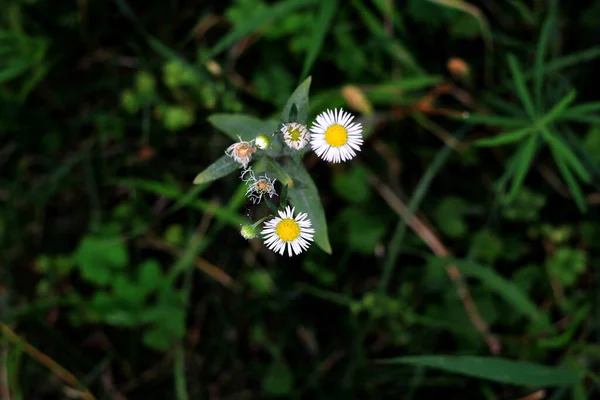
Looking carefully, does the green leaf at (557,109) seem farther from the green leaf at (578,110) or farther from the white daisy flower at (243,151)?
the white daisy flower at (243,151)

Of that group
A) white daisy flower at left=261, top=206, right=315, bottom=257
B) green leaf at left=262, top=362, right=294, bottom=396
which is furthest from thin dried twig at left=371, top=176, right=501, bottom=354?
white daisy flower at left=261, top=206, right=315, bottom=257

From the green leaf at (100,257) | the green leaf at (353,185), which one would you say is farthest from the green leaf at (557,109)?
the green leaf at (100,257)

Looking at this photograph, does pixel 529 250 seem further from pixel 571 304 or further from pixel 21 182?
pixel 21 182

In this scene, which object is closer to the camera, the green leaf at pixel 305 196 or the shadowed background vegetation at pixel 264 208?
the green leaf at pixel 305 196

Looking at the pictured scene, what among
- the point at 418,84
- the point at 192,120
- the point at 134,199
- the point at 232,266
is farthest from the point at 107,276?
the point at 418,84

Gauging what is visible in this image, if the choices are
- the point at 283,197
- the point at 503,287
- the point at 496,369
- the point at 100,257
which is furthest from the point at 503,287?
the point at 100,257
